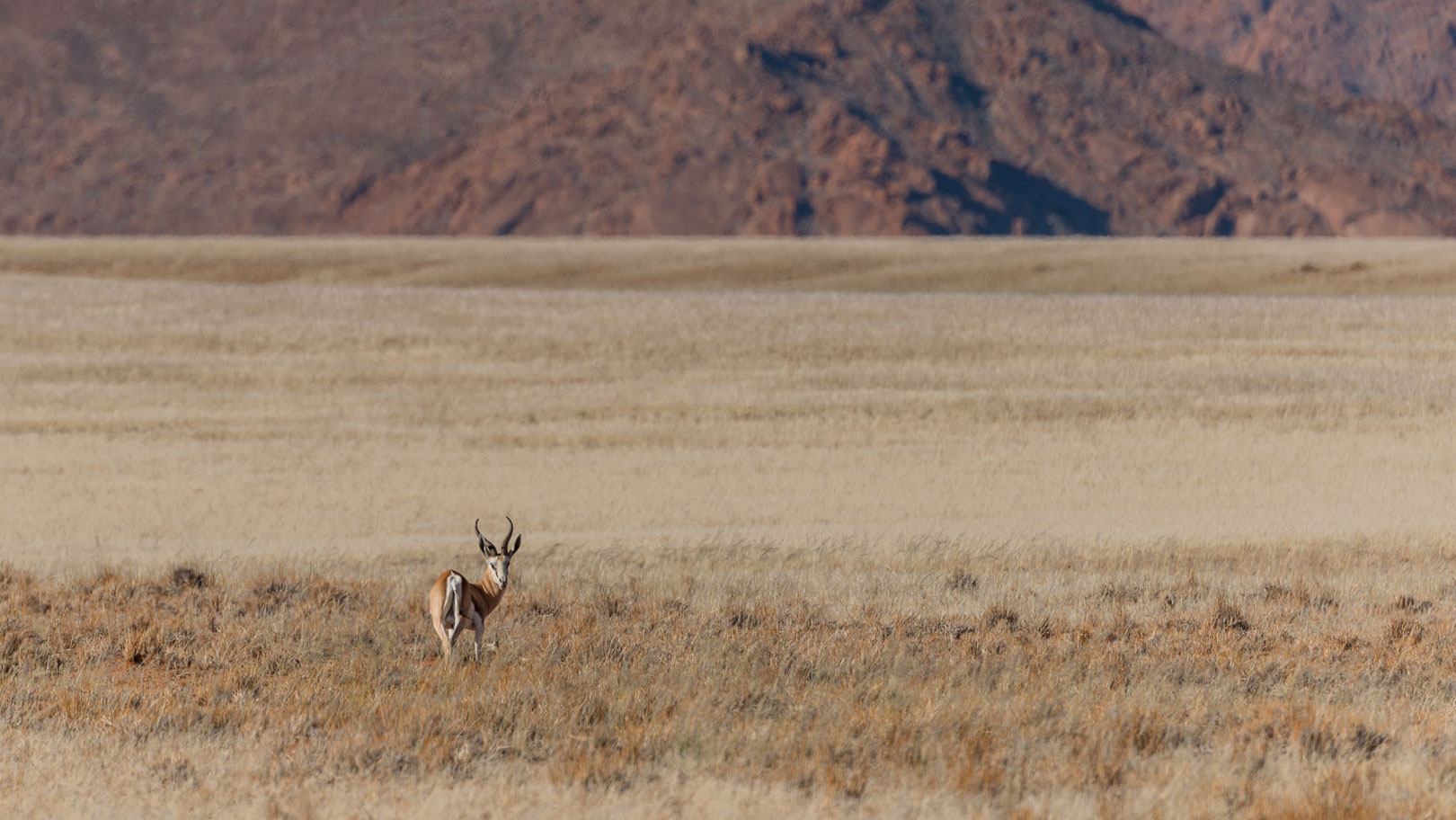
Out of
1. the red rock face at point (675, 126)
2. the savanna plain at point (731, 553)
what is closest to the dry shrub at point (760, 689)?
the savanna plain at point (731, 553)

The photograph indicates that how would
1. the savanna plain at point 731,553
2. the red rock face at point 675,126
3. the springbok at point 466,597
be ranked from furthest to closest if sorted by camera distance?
the red rock face at point 675,126, the springbok at point 466,597, the savanna plain at point 731,553

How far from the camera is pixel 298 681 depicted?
8.50 meters

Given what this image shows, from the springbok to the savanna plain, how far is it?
0.99ft

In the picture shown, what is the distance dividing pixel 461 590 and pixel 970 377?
23589 mm

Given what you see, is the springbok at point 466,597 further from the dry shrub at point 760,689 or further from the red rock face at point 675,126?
the red rock face at point 675,126

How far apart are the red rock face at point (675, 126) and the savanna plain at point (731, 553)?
323ft

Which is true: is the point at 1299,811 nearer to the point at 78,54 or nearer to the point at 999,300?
the point at 999,300

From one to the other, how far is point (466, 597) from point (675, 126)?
14190cm

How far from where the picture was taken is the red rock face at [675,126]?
5581 inches

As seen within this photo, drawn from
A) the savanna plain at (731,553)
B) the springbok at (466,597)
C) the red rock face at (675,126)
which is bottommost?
the savanna plain at (731,553)

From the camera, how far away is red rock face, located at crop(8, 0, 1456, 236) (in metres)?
142

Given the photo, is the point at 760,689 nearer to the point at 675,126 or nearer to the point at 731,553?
the point at 731,553

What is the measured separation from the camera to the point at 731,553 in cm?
1545

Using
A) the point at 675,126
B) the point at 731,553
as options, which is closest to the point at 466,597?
the point at 731,553
